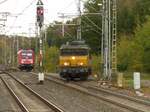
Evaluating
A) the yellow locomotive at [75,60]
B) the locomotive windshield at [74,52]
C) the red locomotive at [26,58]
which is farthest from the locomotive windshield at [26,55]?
the locomotive windshield at [74,52]

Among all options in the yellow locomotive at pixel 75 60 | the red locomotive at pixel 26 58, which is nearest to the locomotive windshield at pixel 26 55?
the red locomotive at pixel 26 58

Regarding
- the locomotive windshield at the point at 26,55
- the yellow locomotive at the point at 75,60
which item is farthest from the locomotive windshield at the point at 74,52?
the locomotive windshield at the point at 26,55

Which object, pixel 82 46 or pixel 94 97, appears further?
pixel 82 46

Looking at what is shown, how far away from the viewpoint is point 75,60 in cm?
4572

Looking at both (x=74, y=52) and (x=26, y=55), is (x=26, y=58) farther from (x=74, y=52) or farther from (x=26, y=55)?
(x=74, y=52)

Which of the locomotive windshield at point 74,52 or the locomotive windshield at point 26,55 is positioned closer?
the locomotive windshield at point 74,52

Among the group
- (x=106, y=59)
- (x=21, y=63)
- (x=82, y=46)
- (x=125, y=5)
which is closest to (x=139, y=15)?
(x=125, y=5)

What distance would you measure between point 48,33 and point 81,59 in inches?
3336

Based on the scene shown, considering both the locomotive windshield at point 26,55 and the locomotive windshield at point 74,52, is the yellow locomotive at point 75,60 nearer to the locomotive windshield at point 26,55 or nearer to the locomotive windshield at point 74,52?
the locomotive windshield at point 74,52

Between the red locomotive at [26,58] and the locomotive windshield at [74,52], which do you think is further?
the red locomotive at [26,58]

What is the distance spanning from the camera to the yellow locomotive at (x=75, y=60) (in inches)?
1790

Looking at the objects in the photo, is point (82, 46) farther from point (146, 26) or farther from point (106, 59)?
point (146, 26)

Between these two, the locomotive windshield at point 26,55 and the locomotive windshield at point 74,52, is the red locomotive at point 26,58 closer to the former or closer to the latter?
the locomotive windshield at point 26,55

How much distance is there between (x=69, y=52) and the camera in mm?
46000
